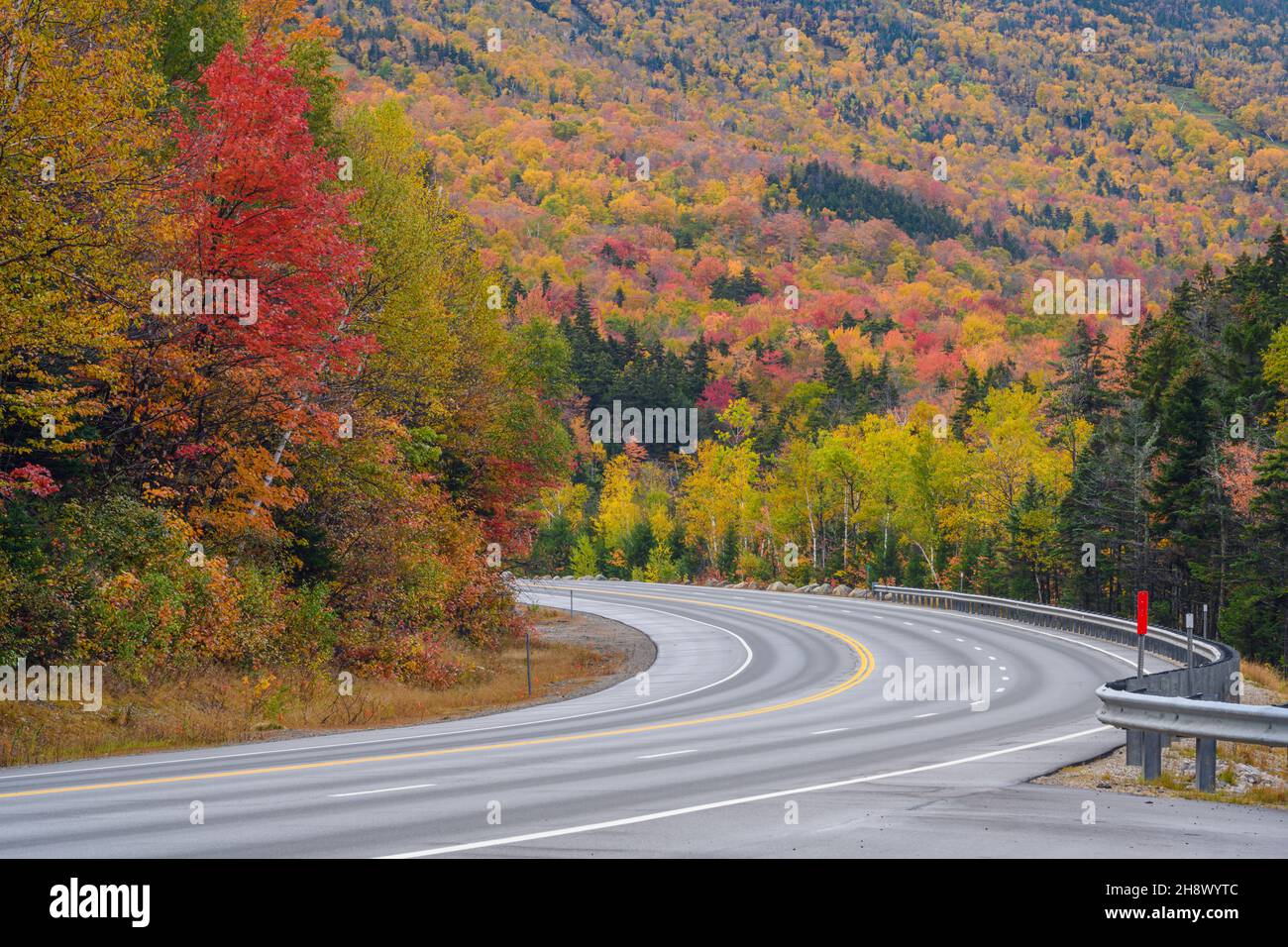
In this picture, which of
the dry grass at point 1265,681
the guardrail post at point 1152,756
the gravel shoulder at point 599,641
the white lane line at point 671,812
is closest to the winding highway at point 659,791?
the white lane line at point 671,812

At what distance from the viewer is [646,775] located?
13.1 m

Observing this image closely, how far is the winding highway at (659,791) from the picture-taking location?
29.3 feet

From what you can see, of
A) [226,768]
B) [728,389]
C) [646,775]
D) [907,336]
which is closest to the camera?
[646,775]

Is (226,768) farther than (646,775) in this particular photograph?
Yes

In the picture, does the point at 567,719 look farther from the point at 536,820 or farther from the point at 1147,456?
the point at 1147,456

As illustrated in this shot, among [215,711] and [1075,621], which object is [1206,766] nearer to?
[215,711]

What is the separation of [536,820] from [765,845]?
2.23 metres

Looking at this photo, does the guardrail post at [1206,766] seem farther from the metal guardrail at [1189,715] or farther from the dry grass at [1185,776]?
the dry grass at [1185,776]

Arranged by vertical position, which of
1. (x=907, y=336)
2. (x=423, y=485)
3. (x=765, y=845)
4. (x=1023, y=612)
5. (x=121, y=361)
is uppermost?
(x=907, y=336)

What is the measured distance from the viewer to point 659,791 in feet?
38.7

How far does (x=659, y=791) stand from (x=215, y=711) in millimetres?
11255

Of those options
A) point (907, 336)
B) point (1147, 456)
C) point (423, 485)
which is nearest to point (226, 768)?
point (423, 485)

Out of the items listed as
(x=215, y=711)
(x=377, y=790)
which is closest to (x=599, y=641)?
(x=215, y=711)

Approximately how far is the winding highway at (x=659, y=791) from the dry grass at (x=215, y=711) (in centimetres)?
136
